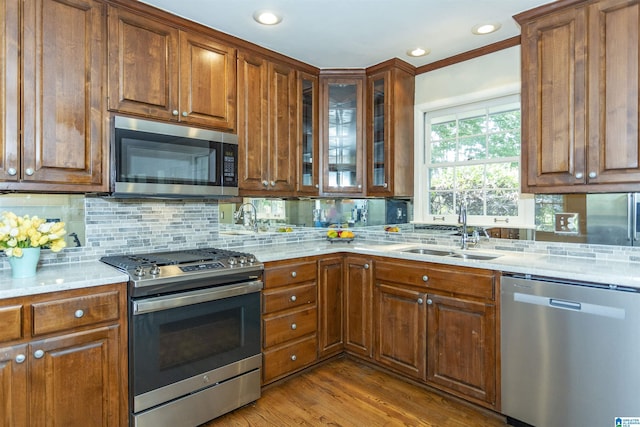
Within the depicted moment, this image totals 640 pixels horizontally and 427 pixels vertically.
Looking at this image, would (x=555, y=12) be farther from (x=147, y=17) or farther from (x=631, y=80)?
(x=147, y=17)

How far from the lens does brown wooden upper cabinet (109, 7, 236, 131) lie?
2115 mm

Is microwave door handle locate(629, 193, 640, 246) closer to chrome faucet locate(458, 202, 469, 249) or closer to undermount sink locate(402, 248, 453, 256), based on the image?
chrome faucet locate(458, 202, 469, 249)

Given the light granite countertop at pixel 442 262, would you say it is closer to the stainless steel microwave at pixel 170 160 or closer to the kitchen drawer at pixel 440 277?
the kitchen drawer at pixel 440 277

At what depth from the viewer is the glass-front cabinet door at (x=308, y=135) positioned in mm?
3078

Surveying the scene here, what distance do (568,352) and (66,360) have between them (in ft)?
8.00

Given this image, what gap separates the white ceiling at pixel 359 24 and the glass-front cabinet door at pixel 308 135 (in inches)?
9.5

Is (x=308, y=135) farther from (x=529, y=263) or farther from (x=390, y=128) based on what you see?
(x=529, y=263)

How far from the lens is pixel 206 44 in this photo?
248 centimetres

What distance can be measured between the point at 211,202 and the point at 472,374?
2.13 metres

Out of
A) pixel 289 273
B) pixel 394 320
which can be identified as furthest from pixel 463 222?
pixel 289 273

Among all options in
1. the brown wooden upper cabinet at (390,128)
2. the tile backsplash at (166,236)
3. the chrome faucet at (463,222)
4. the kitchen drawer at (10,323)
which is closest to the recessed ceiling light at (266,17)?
the brown wooden upper cabinet at (390,128)

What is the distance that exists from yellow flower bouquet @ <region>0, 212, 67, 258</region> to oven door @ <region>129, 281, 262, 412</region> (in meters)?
0.52

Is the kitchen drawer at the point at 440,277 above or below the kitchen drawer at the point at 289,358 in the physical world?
above
